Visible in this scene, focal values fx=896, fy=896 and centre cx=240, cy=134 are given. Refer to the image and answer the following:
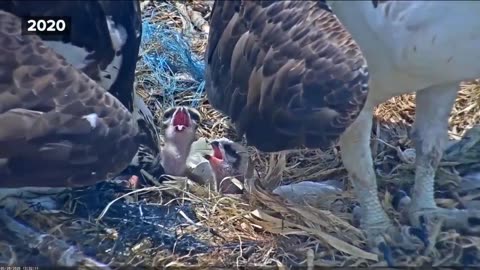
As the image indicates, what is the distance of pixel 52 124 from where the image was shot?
1641 millimetres

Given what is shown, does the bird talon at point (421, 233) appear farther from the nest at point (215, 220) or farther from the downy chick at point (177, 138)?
the downy chick at point (177, 138)

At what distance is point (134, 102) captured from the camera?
194cm

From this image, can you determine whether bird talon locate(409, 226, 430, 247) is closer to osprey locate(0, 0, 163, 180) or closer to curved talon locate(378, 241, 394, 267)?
curved talon locate(378, 241, 394, 267)

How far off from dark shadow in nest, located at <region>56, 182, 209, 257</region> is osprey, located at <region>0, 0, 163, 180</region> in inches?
6.2

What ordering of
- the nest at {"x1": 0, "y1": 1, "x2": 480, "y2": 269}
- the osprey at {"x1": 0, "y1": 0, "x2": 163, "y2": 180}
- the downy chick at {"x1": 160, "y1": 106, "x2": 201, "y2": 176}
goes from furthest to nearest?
the downy chick at {"x1": 160, "y1": 106, "x2": 201, "y2": 176}, the nest at {"x1": 0, "y1": 1, "x2": 480, "y2": 269}, the osprey at {"x1": 0, "y1": 0, "x2": 163, "y2": 180}

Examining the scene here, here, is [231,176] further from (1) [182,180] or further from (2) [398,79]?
(2) [398,79]

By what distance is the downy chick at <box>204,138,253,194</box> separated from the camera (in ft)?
6.81

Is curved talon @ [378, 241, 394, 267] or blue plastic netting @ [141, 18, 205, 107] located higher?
blue plastic netting @ [141, 18, 205, 107]

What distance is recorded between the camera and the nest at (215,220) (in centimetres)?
185

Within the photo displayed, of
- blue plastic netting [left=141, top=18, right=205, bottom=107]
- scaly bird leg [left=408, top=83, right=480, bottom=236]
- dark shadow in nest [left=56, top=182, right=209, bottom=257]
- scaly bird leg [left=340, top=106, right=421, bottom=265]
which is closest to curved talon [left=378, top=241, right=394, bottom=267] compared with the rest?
scaly bird leg [left=340, top=106, right=421, bottom=265]

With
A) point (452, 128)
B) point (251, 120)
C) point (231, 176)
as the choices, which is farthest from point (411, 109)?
point (251, 120)

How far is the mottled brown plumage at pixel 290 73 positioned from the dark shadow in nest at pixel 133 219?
11.6 inches

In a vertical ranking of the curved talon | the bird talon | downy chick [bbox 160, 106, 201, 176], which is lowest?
the curved talon

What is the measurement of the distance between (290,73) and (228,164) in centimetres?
55
